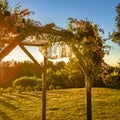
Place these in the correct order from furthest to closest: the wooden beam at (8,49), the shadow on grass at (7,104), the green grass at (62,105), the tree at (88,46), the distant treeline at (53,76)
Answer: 1. the distant treeline at (53,76)
2. the shadow on grass at (7,104)
3. the green grass at (62,105)
4. the tree at (88,46)
5. the wooden beam at (8,49)

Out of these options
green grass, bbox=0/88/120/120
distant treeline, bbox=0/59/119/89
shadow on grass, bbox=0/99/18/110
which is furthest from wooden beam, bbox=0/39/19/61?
distant treeline, bbox=0/59/119/89

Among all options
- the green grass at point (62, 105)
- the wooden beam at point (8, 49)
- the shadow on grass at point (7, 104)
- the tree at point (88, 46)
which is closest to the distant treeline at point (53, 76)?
the green grass at point (62, 105)

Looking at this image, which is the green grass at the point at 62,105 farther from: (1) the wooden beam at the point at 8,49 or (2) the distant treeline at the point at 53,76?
(1) the wooden beam at the point at 8,49

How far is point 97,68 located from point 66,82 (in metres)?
13.5

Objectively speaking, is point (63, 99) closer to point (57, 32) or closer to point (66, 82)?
point (66, 82)

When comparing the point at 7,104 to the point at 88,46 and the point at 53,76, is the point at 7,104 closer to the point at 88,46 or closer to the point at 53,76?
the point at 53,76

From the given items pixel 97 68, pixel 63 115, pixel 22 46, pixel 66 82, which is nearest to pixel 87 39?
pixel 97 68

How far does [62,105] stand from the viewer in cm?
1673

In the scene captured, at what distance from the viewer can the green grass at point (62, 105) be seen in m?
14.8

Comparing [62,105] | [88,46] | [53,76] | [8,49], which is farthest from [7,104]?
[8,49]

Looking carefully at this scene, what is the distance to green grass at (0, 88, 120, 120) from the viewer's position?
14820 millimetres

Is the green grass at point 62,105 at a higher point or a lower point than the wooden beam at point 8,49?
lower

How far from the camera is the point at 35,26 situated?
27.8ft

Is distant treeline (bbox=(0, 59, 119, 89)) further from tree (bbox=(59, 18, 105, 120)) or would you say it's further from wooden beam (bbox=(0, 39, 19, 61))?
wooden beam (bbox=(0, 39, 19, 61))
